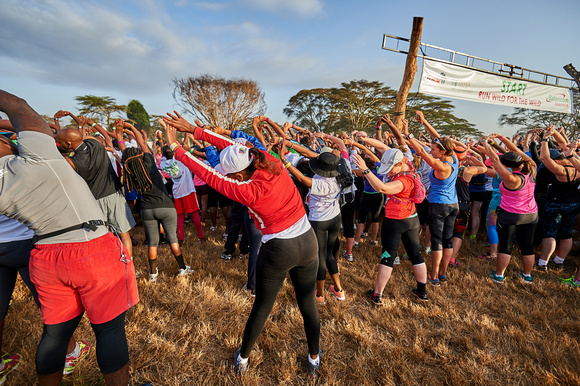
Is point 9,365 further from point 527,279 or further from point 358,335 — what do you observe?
point 527,279

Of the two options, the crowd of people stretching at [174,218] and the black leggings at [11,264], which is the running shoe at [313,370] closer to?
the crowd of people stretching at [174,218]

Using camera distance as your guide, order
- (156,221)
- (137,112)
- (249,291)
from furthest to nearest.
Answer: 1. (137,112)
2. (156,221)
3. (249,291)

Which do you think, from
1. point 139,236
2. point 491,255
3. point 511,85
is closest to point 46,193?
point 139,236

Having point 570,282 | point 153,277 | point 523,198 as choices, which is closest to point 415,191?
point 523,198

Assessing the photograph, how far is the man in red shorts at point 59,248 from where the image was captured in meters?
1.54

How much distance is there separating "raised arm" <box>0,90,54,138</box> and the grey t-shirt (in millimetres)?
117

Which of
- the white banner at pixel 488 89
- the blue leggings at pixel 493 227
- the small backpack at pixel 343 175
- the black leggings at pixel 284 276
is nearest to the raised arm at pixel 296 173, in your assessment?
the small backpack at pixel 343 175

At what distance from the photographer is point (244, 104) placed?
28.6m

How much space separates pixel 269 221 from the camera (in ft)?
6.97

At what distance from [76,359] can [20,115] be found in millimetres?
2264

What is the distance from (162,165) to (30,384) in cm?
383

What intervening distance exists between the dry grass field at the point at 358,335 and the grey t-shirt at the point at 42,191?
162cm

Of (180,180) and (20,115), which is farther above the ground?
(20,115)

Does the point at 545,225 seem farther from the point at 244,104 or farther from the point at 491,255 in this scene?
the point at 244,104
